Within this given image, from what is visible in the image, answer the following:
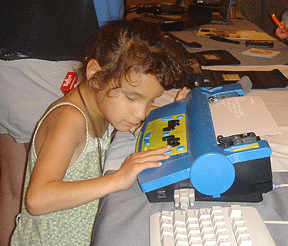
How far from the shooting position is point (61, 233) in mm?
898

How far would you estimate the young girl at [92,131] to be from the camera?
0.67 metres

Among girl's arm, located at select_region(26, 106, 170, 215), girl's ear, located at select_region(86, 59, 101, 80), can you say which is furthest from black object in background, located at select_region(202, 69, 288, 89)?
girl's arm, located at select_region(26, 106, 170, 215)

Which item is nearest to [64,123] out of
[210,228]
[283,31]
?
[210,228]

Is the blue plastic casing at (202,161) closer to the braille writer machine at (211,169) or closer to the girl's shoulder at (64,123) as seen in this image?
the braille writer machine at (211,169)

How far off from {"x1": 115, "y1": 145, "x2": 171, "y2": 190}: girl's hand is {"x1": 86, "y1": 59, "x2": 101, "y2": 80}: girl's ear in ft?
0.98

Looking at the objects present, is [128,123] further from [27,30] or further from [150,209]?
[27,30]

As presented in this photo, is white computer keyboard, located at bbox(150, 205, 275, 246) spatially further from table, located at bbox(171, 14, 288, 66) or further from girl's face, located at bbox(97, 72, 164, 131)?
table, located at bbox(171, 14, 288, 66)

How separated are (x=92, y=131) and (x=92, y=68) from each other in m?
0.20

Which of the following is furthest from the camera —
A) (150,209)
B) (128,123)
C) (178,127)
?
(128,123)

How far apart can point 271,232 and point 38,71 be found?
2.91 feet

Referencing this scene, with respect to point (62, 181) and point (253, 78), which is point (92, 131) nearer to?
point (62, 181)

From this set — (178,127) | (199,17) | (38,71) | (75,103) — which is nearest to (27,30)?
(38,71)

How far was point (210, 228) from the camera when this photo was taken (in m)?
0.53

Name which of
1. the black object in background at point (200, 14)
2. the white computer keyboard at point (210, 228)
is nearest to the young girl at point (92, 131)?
the white computer keyboard at point (210, 228)
